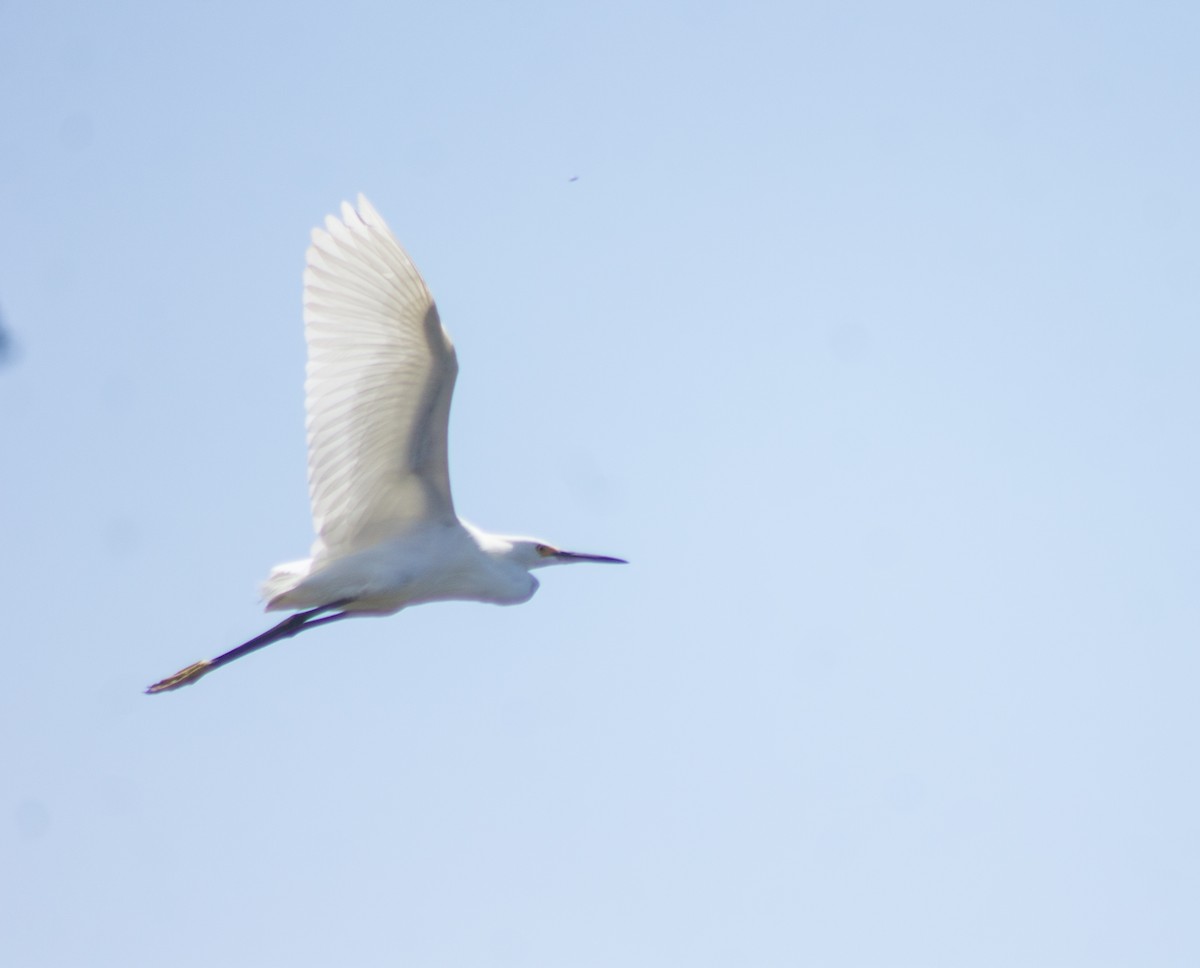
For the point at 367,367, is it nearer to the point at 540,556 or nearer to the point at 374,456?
the point at 374,456

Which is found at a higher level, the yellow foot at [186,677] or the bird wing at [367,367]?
the bird wing at [367,367]

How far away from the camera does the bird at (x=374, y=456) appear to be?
33.6ft

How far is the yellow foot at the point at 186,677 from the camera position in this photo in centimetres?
1156

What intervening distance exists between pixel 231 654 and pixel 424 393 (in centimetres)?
231

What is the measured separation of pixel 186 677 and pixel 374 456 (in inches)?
85.9

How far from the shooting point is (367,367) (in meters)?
10.4

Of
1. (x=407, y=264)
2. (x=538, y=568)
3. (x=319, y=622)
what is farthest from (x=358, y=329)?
(x=538, y=568)

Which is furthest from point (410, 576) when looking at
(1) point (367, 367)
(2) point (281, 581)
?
(1) point (367, 367)

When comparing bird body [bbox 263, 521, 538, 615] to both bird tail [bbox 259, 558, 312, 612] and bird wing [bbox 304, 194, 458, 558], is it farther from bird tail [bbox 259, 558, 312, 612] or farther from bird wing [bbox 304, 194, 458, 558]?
bird wing [bbox 304, 194, 458, 558]

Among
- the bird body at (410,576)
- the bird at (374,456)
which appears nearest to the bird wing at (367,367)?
the bird at (374,456)

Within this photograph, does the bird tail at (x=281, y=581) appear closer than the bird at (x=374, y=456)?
No

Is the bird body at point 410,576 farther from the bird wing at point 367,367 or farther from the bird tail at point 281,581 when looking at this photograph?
the bird wing at point 367,367

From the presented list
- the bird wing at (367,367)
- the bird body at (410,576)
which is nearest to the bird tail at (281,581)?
the bird body at (410,576)

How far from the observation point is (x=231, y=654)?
447 inches
